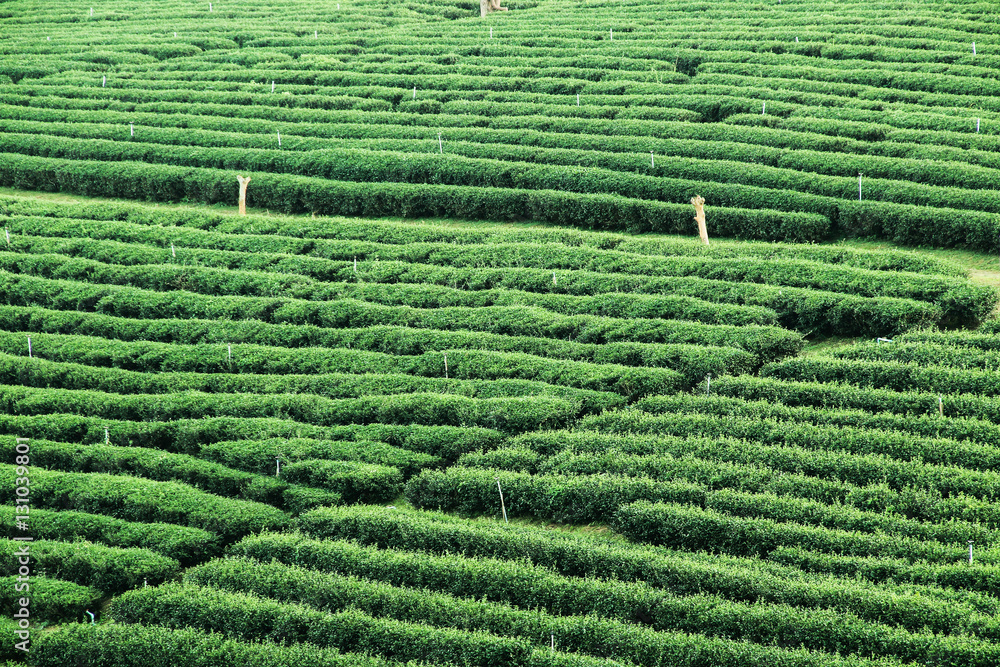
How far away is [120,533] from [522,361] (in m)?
8.06

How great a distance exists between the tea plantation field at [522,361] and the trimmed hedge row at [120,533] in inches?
2.5

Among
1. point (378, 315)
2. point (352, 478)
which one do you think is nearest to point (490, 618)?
point (352, 478)


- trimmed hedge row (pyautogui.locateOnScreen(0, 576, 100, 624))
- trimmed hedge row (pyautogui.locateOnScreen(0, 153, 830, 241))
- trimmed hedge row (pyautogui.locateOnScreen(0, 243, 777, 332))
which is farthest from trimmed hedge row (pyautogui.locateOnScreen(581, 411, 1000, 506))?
trimmed hedge row (pyautogui.locateOnScreen(0, 153, 830, 241))

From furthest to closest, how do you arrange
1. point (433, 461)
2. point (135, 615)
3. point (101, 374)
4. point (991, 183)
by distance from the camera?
point (991, 183) → point (101, 374) → point (433, 461) → point (135, 615)

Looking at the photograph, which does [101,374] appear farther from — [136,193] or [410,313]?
[136,193]

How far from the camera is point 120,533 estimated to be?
17141 millimetres

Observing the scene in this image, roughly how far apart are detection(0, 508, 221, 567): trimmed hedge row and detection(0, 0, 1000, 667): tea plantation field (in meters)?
0.06

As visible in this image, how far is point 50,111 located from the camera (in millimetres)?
37344

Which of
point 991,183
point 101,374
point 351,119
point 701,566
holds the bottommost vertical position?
point 701,566

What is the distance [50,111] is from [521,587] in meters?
30.3

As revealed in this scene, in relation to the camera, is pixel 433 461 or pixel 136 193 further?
pixel 136 193

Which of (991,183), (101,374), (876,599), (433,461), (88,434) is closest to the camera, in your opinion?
(876,599)

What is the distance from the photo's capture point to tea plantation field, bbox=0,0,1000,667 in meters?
14.5

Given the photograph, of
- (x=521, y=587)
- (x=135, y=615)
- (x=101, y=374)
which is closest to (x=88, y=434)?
(x=101, y=374)
